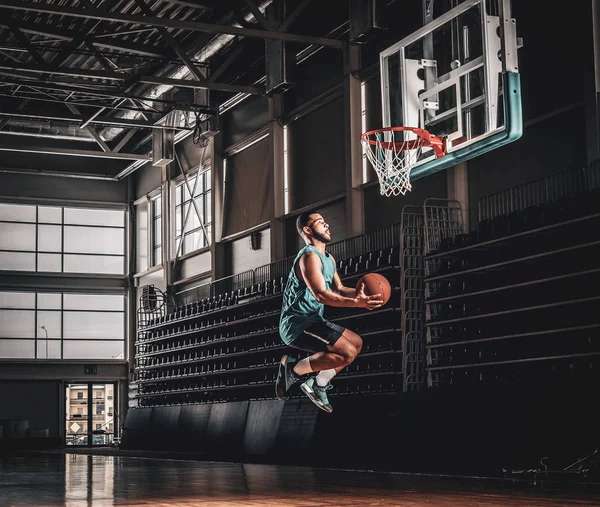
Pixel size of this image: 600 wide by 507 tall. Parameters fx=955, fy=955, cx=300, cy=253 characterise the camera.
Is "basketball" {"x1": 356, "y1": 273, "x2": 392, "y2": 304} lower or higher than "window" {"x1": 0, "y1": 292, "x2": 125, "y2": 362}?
lower

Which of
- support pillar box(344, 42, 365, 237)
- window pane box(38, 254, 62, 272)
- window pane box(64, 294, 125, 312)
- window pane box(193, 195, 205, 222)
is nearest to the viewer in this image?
support pillar box(344, 42, 365, 237)

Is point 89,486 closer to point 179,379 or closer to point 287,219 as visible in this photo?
point 287,219

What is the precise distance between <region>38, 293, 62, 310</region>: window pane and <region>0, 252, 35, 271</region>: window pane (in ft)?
3.26

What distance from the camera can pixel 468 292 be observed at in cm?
1425

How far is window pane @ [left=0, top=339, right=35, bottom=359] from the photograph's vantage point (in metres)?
30.9

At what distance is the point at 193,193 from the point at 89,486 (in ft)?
62.0

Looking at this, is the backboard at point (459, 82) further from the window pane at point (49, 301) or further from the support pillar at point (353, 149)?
the window pane at point (49, 301)

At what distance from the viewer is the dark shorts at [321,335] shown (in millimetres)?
9391

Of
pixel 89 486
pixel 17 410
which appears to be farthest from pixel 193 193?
pixel 89 486

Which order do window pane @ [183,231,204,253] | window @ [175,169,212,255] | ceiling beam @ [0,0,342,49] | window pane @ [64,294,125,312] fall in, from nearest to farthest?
ceiling beam @ [0,0,342,49] < window @ [175,169,212,255] < window pane @ [183,231,204,253] < window pane @ [64,294,125,312]

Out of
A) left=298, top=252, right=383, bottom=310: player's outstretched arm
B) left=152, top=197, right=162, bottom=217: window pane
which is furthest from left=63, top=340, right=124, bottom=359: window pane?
left=298, top=252, right=383, bottom=310: player's outstretched arm

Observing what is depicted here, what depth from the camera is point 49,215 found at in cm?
3206

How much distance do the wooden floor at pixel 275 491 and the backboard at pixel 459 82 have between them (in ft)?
12.6

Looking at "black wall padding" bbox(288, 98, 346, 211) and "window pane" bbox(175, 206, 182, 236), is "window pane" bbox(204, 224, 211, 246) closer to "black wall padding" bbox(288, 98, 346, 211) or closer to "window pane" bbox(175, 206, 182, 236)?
"window pane" bbox(175, 206, 182, 236)
